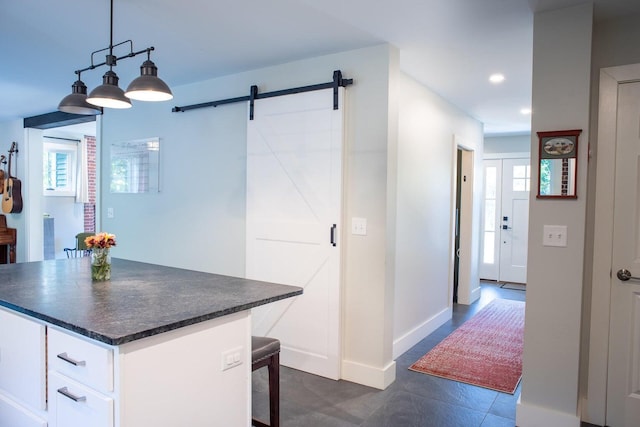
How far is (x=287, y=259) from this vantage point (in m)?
3.41

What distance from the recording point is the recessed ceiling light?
3.68 metres

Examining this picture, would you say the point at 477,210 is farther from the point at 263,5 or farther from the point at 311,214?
the point at 263,5

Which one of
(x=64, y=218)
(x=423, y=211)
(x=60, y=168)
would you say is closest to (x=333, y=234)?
(x=423, y=211)

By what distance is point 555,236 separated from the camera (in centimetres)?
242

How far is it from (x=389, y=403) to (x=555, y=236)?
1484 mm

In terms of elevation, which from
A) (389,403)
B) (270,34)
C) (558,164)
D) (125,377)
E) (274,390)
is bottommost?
(389,403)

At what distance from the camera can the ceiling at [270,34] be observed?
2426 mm

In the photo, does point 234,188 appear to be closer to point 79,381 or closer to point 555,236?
point 79,381

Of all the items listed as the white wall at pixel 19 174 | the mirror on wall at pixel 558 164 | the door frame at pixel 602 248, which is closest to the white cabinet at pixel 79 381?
the mirror on wall at pixel 558 164

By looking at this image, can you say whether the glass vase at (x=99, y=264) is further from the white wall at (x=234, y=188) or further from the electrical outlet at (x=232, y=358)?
the white wall at (x=234, y=188)

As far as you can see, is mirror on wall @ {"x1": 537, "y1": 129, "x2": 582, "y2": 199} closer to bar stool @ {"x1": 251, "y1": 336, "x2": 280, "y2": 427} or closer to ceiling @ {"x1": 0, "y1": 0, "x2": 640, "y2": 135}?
ceiling @ {"x1": 0, "y1": 0, "x2": 640, "y2": 135}

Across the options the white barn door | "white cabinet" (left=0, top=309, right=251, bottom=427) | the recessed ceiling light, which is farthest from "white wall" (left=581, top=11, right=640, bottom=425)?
"white cabinet" (left=0, top=309, right=251, bottom=427)

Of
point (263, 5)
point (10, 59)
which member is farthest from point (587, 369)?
point (10, 59)

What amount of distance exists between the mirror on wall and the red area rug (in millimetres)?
1514
